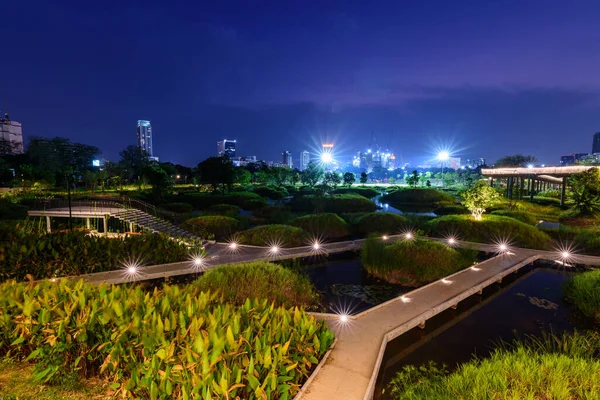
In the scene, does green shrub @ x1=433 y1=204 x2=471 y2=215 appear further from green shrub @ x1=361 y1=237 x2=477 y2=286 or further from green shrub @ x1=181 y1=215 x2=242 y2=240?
green shrub @ x1=181 y1=215 x2=242 y2=240

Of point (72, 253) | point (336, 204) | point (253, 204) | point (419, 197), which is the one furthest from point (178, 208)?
point (419, 197)

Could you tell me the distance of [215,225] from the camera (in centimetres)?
2323

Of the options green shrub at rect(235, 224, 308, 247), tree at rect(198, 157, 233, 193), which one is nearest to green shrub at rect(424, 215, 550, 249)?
green shrub at rect(235, 224, 308, 247)

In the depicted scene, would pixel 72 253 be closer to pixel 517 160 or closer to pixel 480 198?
pixel 480 198

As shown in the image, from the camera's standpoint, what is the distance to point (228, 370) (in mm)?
4812

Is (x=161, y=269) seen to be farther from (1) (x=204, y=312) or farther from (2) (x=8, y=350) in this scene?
(1) (x=204, y=312)

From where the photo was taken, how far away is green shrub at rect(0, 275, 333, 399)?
193 inches

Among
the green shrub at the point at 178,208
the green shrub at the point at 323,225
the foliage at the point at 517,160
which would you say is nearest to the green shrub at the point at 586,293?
the green shrub at the point at 323,225

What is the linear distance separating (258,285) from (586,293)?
1121 cm

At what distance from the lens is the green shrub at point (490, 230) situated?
19047 millimetres

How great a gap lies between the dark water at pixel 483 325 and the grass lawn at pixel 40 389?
18.4 feet

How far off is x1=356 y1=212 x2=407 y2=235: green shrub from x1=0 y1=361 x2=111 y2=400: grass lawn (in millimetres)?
20064

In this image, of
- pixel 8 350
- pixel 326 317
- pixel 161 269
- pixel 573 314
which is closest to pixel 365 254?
pixel 326 317

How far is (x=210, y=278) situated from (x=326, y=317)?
4.58m
